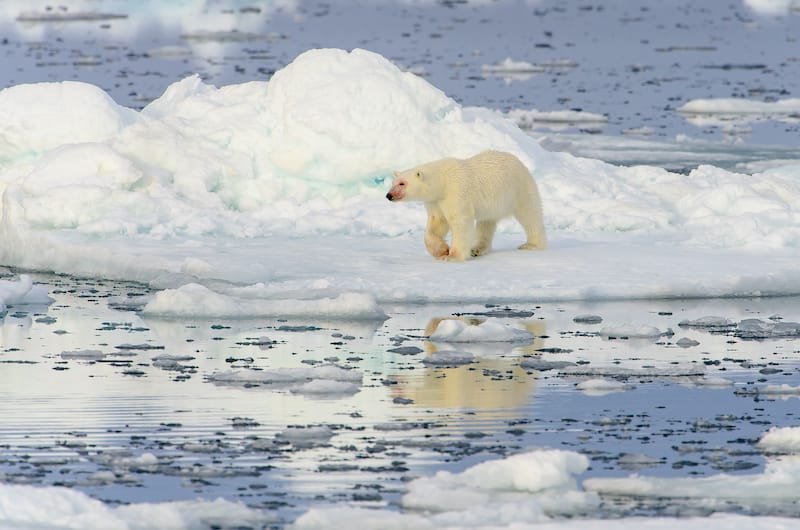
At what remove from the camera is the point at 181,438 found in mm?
7379

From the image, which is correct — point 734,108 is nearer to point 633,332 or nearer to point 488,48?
point 488,48

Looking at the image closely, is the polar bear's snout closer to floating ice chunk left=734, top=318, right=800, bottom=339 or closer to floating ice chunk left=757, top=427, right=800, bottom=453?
floating ice chunk left=734, top=318, right=800, bottom=339

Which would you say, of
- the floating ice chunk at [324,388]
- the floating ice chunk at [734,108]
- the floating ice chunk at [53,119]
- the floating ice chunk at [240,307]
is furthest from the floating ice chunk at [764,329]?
the floating ice chunk at [734,108]

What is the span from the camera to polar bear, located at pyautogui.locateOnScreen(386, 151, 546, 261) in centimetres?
1159

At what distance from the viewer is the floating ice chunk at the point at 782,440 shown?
7.23m

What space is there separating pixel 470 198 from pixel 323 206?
195cm

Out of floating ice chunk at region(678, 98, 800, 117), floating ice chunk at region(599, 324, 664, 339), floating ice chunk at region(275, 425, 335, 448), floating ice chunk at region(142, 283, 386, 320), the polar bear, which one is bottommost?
floating ice chunk at region(275, 425, 335, 448)

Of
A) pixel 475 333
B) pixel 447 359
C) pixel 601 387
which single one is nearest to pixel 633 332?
pixel 475 333

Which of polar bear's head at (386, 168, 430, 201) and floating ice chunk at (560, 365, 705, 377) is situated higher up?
polar bear's head at (386, 168, 430, 201)

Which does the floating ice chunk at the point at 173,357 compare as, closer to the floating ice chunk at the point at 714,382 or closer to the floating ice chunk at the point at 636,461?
the floating ice chunk at the point at 714,382

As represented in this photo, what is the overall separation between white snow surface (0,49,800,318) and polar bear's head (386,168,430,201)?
0.50 metres

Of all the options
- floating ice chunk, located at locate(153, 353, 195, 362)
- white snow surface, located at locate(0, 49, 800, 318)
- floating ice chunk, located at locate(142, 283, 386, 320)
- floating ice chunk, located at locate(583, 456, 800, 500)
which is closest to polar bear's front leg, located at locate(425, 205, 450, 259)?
white snow surface, located at locate(0, 49, 800, 318)

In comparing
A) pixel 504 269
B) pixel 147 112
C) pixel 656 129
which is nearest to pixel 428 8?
Result: pixel 656 129

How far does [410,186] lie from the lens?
11.5 metres
